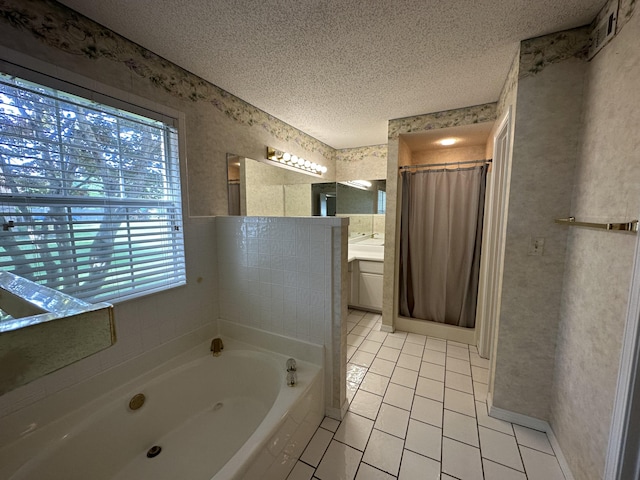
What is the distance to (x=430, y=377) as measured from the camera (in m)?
2.11

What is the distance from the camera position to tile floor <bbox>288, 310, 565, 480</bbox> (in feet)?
4.50

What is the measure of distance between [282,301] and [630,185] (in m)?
1.81

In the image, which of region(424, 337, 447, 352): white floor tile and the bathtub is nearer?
the bathtub

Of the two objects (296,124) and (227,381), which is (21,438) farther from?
(296,124)

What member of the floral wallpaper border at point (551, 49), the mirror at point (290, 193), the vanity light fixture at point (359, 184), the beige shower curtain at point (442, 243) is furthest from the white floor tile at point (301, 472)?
the vanity light fixture at point (359, 184)

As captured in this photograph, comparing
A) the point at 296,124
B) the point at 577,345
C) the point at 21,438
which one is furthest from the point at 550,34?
the point at 21,438

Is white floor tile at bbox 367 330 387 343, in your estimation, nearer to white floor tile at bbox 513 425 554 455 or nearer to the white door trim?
white floor tile at bbox 513 425 554 455

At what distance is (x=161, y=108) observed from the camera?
161cm

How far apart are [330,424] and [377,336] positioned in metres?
1.24

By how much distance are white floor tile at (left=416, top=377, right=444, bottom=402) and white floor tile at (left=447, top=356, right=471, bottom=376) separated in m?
0.27

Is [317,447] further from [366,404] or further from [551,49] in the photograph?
[551,49]

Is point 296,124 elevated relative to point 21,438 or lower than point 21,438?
elevated


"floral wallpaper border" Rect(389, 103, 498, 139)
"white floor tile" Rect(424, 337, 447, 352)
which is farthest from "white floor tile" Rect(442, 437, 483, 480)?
"floral wallpaper border" Rect(389, 103, 498, 139)

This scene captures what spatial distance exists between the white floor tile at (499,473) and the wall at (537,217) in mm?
407
